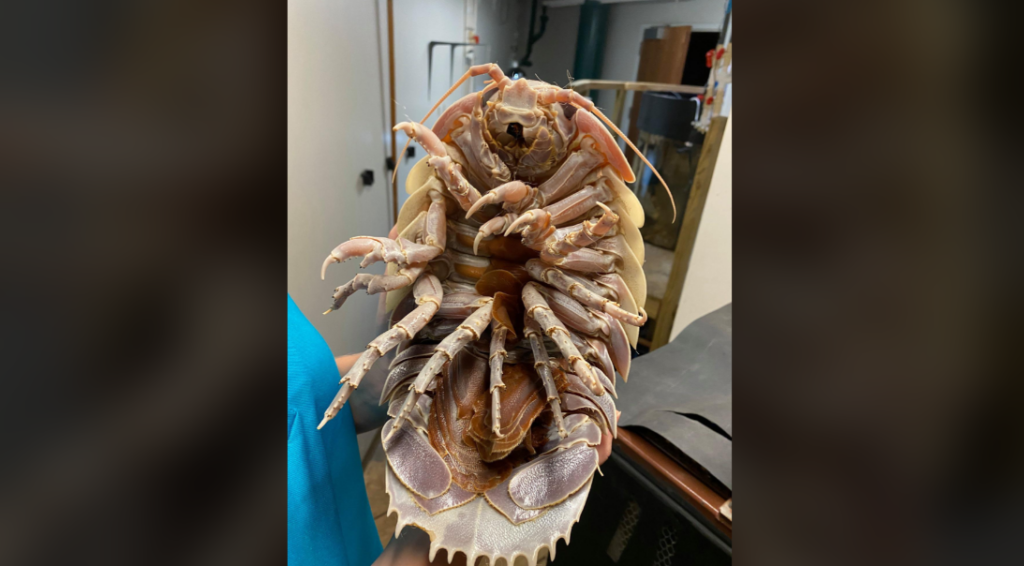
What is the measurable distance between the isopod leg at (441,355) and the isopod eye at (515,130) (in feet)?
1.28

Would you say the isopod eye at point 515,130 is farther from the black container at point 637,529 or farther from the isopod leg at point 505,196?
the black container at point 637,529

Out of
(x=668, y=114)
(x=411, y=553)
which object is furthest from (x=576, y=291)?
(x=668, y=114)

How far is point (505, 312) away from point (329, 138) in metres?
0.58

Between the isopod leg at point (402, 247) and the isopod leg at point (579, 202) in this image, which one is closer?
the isopod leg at point (402, 247)

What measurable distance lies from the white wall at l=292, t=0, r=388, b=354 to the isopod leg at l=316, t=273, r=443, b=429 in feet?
1.15

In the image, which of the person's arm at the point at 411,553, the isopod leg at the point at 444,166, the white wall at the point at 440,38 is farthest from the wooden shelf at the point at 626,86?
the person's arm at the point at 411,553

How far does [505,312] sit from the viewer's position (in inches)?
40.9

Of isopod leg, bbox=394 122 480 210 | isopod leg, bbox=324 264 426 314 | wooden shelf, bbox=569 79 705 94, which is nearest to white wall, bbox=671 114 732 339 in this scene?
wooden shelf, bbox=569 79 705 94

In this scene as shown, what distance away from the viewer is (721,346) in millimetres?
2496

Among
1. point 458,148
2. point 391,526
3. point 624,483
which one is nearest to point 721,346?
point 624,483

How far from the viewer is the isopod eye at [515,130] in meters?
1.04

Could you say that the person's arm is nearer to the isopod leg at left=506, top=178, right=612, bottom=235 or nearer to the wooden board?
the isopod leg at left=506, top=178, right=612, bottom=235
